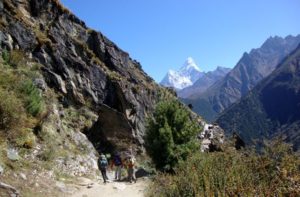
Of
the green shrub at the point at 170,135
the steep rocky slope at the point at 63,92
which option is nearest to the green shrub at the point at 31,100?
the steep rocky slope at the point at 63,92

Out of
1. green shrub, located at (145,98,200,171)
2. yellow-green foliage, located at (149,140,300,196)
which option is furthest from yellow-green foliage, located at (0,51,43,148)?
yellow-green foliage, located at (149,140,300,196)

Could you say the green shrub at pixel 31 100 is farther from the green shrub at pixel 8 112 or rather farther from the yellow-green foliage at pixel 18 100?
the green shrub at pixel 8 112

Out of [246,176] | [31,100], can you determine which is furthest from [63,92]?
[246,176]

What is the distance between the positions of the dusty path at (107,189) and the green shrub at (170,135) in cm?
331

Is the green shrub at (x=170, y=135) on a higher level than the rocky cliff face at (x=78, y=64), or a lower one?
lower

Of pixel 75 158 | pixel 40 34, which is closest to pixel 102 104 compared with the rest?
pixel 40 34

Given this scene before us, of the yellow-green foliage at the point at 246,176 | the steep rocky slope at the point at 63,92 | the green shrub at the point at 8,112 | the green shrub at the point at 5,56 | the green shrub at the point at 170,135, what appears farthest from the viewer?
the green shrub at the point at 5,56

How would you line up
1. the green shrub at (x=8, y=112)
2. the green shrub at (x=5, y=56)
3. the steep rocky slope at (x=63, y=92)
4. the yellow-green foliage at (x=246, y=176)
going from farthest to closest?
the green shrub at (x=5, y=56), the steep rocky slope at (x=63, y=92), the green shrub at (x=8, y=112), the yellow-green foliage at (x=246, y=176)

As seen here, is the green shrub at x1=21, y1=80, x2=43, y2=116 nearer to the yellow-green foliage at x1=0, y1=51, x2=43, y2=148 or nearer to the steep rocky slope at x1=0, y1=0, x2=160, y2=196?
the yellow-green foliage at x1=0, y1=51, x2=43, y2=148

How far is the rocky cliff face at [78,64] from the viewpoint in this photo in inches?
1312

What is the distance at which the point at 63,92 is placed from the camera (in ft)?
111

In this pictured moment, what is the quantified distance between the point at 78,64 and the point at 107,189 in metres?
19.1

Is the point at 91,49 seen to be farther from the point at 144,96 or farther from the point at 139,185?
the point at 139,185

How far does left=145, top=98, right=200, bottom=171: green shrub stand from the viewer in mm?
25859
